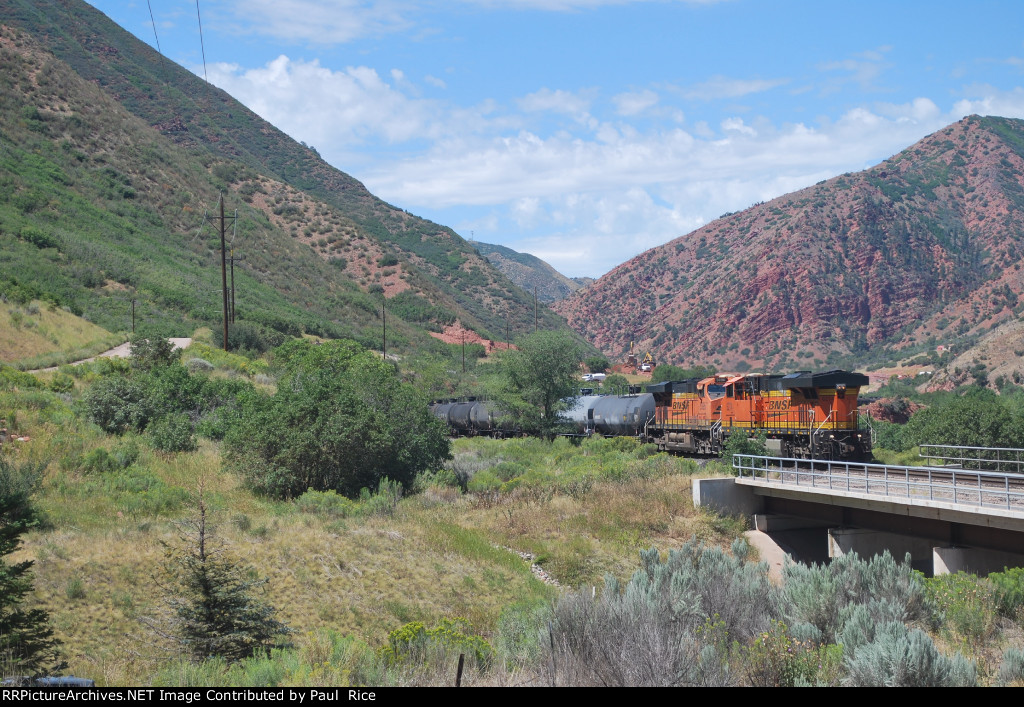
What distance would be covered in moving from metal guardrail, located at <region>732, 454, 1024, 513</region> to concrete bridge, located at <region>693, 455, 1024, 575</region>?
33 mm

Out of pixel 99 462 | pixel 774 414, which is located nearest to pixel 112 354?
pixel 99 462

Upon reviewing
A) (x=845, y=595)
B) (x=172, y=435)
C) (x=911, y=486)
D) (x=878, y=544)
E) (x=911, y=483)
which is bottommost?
(x=878, y=544)

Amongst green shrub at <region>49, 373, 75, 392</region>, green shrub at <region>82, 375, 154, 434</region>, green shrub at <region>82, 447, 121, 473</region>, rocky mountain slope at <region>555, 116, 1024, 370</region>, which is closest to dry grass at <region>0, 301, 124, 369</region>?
green shrub at <region>49, 373, 75, 392</region>

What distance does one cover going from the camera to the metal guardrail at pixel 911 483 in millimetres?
19219

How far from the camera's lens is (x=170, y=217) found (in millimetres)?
79312

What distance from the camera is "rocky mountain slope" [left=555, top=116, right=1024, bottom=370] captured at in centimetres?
12444

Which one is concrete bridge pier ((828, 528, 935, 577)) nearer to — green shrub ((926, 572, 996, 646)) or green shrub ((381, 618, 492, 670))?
green shrub ((926, 572, 996, 646))

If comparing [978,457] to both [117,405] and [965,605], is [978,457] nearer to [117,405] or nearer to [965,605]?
[965,605]

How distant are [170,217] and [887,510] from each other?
7466 centimetres

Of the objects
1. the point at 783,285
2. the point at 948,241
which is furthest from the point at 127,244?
the point at 948,241

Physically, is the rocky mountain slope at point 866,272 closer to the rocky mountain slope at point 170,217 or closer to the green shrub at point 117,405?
the rocky mountain slope at point 170,217

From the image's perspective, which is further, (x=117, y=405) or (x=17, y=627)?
(x=117, y=405)

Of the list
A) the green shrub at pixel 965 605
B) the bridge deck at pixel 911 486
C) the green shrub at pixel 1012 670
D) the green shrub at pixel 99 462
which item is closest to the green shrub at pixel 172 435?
the green shrub at pixel 99 462

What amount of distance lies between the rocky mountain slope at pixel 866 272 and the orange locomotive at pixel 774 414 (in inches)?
3403
